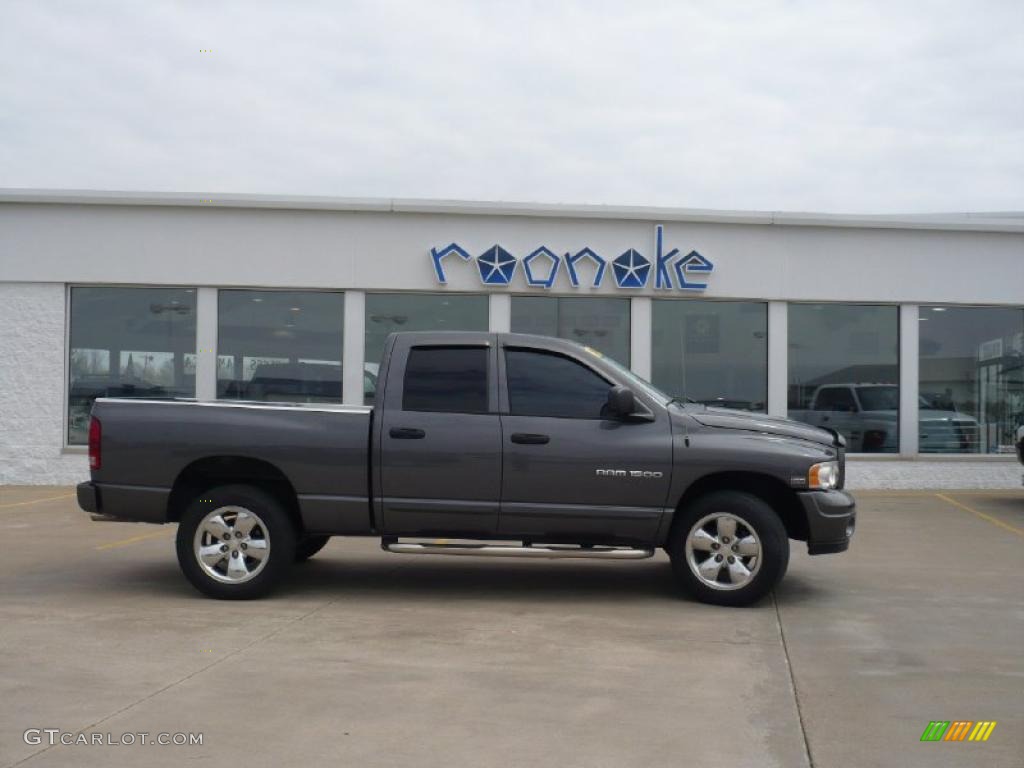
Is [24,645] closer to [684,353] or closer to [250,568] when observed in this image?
[250,568]

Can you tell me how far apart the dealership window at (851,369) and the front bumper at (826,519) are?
1009 cm

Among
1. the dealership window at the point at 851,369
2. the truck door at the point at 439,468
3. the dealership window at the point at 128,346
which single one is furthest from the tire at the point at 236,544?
the dealership window at the point at 851,369

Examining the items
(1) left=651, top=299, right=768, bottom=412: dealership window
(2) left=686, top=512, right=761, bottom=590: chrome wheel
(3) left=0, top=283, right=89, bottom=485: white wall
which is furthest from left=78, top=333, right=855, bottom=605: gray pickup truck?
(3) left=0, top=283, right=89, bottom=485: white wall

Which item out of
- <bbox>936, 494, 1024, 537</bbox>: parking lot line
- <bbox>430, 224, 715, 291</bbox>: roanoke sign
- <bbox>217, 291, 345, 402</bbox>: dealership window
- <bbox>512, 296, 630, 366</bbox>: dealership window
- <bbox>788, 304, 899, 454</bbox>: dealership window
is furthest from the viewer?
<bbox>788, 304, 899, 454</bbox>: dealership window

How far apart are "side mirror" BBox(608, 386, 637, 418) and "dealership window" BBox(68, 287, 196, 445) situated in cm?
1140

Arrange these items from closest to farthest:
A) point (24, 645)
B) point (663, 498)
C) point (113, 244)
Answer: point (24, 645) → point (663, 498) → point (113, 244)

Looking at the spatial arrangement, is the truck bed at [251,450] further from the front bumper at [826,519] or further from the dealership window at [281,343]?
the dealership window at [281,343]

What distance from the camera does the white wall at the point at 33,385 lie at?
57.7ft

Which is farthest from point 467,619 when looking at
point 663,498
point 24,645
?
point 24,645

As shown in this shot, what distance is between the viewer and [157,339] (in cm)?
1775

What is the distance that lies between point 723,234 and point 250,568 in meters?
11.7

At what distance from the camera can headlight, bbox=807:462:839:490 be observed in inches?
314

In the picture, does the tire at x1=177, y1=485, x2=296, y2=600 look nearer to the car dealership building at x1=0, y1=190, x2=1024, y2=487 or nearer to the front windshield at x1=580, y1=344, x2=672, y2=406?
the front windshield at x1=580, y1=344, x2=672, y2=406

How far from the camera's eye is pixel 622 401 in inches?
309
